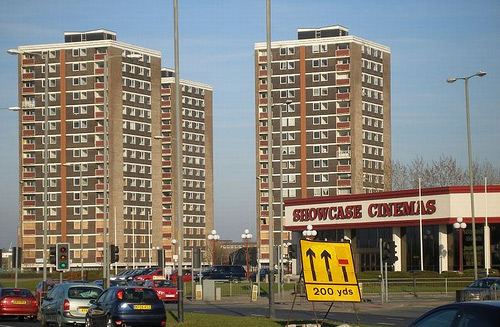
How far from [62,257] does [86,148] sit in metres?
101

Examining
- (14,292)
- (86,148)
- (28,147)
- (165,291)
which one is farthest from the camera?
(28,147)

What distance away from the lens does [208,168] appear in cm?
17675

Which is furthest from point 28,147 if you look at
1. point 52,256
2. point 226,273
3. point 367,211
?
point 52,256

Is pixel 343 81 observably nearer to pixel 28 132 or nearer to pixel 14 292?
pixel 28 132

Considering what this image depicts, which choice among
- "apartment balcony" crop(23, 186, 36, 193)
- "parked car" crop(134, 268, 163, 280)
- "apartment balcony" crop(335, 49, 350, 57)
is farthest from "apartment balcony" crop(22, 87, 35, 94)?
"parked car" crop(134, 268, 163, 280)

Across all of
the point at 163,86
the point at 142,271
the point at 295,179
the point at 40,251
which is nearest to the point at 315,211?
the point at 142,271

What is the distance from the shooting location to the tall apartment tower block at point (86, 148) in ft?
474

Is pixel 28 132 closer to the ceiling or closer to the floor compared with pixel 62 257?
closer to the ceiling

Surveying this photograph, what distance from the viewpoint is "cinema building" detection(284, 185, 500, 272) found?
78.2 m

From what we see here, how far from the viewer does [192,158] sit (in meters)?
174

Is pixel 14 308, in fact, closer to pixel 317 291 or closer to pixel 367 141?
pixel 317 291

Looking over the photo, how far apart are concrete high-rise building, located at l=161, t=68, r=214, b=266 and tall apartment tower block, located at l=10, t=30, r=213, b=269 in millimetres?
12456

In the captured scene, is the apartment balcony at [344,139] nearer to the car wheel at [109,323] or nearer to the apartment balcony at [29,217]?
the apartment balcony at [29,217]

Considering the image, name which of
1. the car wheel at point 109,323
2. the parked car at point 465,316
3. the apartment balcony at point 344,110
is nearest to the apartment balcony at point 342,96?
the apartment balcony at point 344,110
